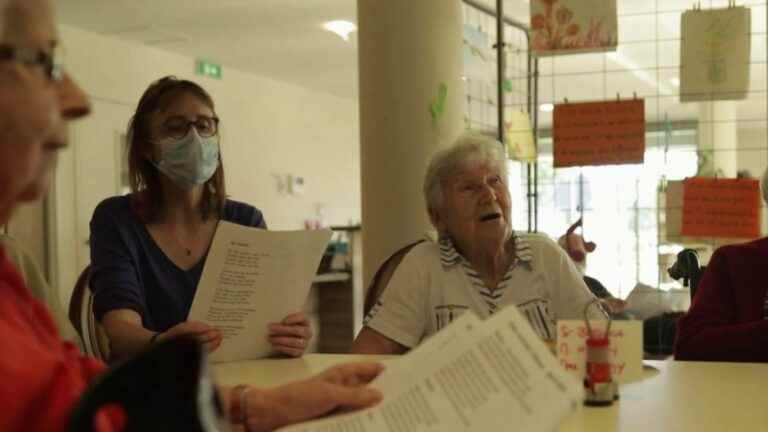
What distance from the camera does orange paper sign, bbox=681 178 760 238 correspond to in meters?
2.32

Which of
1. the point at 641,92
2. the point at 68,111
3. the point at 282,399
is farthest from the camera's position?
the point at 641,92

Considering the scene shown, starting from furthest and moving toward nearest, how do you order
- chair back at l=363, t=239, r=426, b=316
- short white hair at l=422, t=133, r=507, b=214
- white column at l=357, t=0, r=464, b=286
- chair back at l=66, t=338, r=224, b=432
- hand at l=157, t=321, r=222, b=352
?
white column at l=357, t=0, r=464, b=286, chair back at l=363, t=239, r=426, b=316, short white hair at l=422, t=133, r=507, b=214, hand at l=157, t=321, r=222, b=352, chair back at l=66, t=338, r=224, b=432

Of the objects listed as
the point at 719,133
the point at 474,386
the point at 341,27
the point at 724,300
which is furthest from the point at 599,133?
the point at 719,133

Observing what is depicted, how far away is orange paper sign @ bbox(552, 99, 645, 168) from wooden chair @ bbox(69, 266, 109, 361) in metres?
1.39

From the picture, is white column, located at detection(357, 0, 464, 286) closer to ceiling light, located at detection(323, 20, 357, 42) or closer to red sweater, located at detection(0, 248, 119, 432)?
red sweater, located at detection(0, 248, 119, 432)

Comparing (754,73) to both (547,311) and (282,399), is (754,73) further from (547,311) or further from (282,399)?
(282,399)

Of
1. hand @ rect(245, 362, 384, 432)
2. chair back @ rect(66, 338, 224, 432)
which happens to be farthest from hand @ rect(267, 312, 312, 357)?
chair back @ rect(66, 338, 224, 432)

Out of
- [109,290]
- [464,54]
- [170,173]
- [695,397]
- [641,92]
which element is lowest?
[695,397]

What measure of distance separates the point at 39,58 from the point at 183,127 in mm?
1277

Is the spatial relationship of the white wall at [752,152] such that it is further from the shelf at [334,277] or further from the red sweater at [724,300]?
A: the red sweater at [724,300]

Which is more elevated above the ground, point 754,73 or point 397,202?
point 754,73

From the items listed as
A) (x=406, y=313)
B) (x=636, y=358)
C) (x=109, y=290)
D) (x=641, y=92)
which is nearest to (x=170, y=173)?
(x=109, y=290)

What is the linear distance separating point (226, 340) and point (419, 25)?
1.48m

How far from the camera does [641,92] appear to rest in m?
9.14
